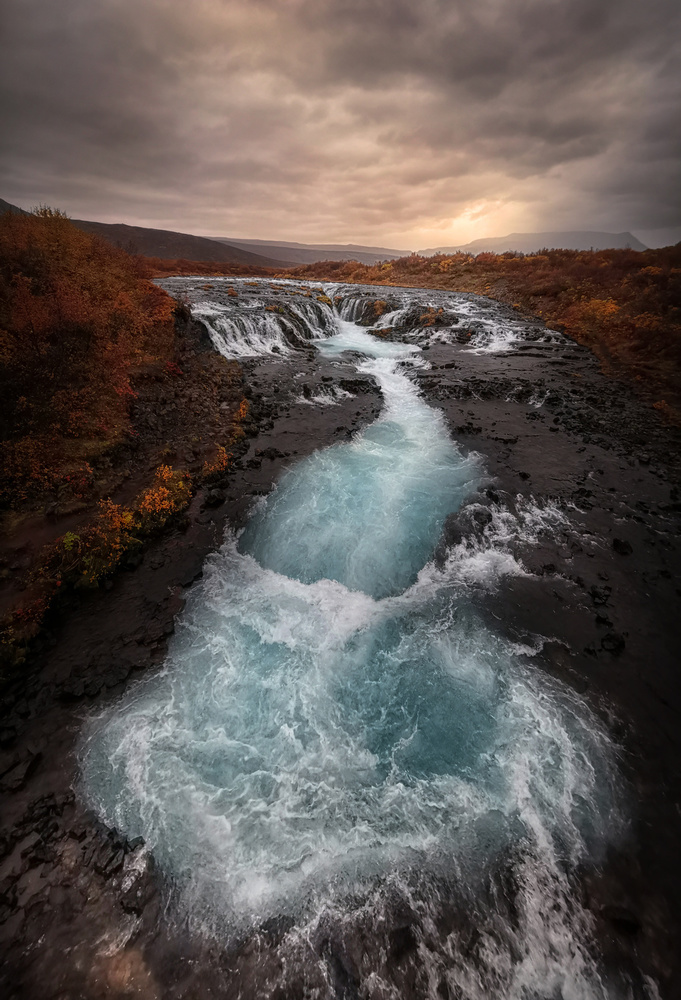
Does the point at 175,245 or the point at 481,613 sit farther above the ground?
the point at 175,245

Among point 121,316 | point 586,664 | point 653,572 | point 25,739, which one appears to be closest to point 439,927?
point 586,664

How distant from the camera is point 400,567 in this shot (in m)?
11.3

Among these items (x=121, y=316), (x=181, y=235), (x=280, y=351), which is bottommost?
(x=280, y=351)

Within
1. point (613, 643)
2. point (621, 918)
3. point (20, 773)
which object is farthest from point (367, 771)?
point (613, 643)

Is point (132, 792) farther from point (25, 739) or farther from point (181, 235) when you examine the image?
point (181, 235)

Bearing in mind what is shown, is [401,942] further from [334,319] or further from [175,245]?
[175,245]

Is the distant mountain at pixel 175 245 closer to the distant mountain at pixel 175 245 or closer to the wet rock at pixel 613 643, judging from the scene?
the distant mountain at pixel 175 245

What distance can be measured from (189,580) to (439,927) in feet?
28.3

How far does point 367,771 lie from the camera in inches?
284

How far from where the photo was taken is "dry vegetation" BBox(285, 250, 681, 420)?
24016 millimetres

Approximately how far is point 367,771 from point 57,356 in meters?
16.1

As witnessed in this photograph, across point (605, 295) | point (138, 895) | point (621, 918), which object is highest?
point (605, 295)

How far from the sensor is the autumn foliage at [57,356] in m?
11.6

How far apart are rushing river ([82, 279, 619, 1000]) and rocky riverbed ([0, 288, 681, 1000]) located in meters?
0.23
